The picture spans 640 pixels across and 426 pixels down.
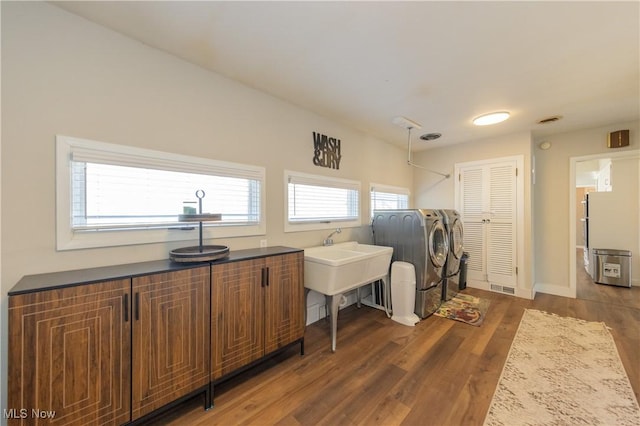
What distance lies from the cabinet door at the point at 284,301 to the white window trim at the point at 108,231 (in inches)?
22.9

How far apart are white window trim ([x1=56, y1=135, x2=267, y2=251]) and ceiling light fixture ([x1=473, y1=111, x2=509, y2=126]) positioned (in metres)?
→ 3.10

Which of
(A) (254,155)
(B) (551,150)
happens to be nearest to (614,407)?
(A) (254,155)

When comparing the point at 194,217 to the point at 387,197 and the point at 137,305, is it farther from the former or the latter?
the point at 387,197

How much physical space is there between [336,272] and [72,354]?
5.62ft

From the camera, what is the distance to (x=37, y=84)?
1.41 metres

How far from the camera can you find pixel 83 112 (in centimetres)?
155

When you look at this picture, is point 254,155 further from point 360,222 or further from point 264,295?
point 360,222

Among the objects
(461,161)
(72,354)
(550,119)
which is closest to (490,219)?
(461,161)

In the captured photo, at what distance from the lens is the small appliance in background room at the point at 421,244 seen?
3008 mm

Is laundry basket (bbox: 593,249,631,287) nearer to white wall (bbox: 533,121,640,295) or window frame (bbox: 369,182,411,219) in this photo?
white wall (bbox: 533,121,640,295)

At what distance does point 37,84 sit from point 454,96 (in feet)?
10.8

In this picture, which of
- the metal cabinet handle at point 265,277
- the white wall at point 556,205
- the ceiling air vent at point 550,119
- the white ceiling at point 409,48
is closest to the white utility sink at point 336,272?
the metal cabinet handle at point 265,277

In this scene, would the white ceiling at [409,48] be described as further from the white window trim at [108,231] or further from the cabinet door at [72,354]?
the cabinet door at [72,354]

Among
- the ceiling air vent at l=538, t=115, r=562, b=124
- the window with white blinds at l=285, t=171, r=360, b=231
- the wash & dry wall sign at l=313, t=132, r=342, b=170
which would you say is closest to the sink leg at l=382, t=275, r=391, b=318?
the window with white blinds at l=285, t=171, r=360, b=231
